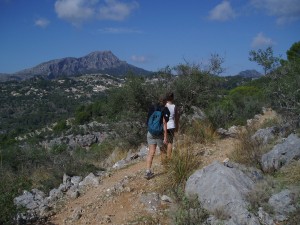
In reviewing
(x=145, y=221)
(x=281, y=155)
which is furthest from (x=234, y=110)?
(x=145, y=221)

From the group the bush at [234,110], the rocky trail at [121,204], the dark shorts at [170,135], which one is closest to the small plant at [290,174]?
the rocky trail at [121,204]

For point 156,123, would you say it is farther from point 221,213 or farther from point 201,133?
point 201,133

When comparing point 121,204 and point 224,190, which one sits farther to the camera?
point 121,204

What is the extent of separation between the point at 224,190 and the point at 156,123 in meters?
2.49

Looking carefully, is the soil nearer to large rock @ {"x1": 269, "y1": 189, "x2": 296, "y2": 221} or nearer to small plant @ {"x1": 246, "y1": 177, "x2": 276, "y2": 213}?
small plant @ {"x1": 246, "y1": 177, "x2": 276, "y2": 213}

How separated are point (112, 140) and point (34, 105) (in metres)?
111

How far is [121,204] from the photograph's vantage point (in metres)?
6.20

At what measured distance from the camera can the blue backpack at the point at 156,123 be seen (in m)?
7.29

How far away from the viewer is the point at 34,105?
118 meters

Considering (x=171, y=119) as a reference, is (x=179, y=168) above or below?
below

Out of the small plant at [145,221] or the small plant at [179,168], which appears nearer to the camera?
the small plant at [145,221]

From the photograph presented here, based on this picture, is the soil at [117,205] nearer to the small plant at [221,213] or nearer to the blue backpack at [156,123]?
the small plant at [221,213]

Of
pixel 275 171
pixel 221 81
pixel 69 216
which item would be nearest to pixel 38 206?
pixel 69 216

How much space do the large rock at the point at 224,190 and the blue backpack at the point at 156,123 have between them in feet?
5.26
